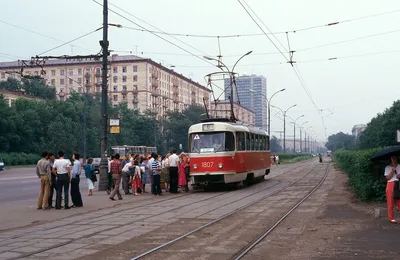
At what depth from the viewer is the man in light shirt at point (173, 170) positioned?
21.7 meters

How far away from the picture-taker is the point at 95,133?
75188 millimetres

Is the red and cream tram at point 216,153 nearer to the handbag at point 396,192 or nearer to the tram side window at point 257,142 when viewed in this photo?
the tram side window at point 257,142

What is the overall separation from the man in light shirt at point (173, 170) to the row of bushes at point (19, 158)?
44250 millimetres

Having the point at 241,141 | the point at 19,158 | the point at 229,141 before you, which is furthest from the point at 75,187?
the point at 19,158

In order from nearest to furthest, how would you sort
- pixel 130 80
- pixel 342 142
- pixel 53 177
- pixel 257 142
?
pixel 53 177 < pixel 257 142 < pixel 130 80 < pixel 342 142

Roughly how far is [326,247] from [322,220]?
3.54 metres

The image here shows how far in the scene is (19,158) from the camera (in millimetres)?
64188

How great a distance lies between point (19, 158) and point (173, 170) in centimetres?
4757

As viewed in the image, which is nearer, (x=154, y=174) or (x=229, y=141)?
(x=154, y=174)

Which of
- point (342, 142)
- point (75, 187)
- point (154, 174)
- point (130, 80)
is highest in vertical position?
point (130, 80)

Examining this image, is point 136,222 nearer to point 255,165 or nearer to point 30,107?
point 255,165

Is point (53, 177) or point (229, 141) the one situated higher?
point (229, 141)

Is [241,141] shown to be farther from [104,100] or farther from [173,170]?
[104,100]

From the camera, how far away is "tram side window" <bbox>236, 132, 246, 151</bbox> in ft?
76.1
